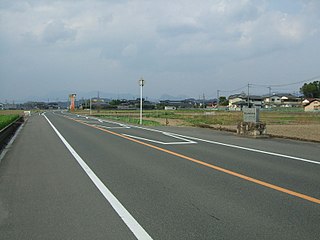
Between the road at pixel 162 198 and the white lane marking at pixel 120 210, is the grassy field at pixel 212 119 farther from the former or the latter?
the white lane marking at pixel 120 210

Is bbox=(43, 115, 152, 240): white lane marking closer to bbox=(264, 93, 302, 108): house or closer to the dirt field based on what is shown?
the dirt field

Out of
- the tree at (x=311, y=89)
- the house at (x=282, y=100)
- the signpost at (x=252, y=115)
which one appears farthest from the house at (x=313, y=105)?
the signpost at (x=252, y=115)

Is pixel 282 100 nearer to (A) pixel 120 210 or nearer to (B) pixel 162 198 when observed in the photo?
(B) pixel 162 198

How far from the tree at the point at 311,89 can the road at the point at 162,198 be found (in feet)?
440

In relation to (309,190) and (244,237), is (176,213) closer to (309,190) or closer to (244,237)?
(244,237)

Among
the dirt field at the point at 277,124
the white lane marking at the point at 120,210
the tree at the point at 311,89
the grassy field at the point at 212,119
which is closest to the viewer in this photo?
A: the white lane marking at the point at 120,210

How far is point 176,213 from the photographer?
18.7 ft

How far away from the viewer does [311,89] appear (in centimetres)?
13575

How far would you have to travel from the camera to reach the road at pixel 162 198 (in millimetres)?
4973

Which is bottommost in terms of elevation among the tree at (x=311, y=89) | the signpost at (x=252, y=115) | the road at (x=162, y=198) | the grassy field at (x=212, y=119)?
the grassy field at (x=212, y=119)

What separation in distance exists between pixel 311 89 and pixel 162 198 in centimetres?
14124

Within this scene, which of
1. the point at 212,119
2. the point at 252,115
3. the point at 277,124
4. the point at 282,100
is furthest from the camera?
the point at 282,100

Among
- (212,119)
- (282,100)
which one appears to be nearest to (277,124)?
(212,119)

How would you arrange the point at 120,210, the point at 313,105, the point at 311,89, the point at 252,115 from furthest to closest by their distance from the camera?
1. the point at 311,89
2. the point at 313,105
3. the point at 252,115
4. the point at 120,210
